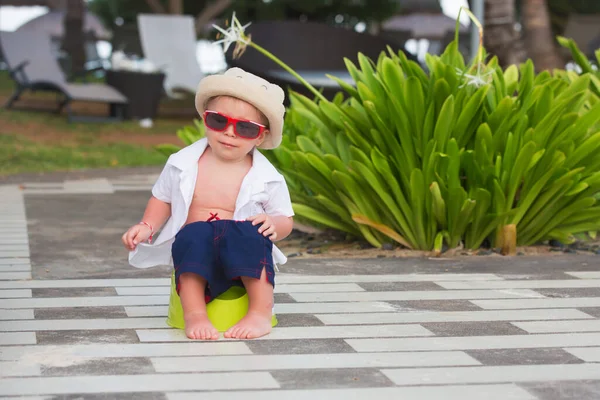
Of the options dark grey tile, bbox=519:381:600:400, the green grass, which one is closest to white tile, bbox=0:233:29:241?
dark grey tile, bbox=519:381:600:400

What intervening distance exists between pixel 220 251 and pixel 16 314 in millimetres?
807

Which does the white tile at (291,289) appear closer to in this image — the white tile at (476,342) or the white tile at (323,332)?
the white tile at (323,332)

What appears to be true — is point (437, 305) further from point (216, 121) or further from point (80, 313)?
point (80, 313)

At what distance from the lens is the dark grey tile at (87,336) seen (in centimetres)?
349

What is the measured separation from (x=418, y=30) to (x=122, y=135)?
17.8 meters

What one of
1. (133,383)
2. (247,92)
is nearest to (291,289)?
(247,92)

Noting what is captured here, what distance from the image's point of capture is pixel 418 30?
30312 millimetres

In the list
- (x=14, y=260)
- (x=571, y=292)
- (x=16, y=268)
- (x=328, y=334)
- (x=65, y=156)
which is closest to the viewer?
(x=328, y=334)

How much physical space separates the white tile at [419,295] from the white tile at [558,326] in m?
0.49

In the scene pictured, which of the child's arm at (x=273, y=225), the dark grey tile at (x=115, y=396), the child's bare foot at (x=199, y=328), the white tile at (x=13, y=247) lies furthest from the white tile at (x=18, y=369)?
the white tile at (x=13, y=247)

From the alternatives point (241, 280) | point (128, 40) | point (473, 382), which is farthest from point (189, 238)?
point (128, 40)

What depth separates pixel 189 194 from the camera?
12.3 feet

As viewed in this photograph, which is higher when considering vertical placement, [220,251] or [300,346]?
[220,251]

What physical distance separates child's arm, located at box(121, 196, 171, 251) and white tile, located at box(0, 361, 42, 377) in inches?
25.6
